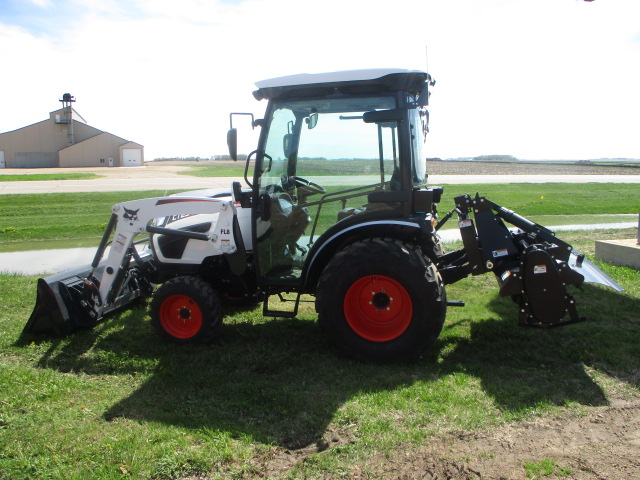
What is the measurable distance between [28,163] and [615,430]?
64.8 meters

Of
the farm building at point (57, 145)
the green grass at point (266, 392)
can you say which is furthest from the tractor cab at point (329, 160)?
the farm building at point (57, 145)

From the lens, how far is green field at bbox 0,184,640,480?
3.27 metres

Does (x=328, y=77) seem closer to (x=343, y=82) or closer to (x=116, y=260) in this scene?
(x=343, y=82)

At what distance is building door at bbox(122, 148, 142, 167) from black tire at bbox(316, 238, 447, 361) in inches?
2362

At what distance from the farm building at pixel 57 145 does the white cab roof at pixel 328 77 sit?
59.0 metres

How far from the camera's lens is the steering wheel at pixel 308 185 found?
16.6 feet

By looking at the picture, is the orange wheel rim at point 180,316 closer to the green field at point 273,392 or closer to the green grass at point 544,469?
the green field at point 273,392

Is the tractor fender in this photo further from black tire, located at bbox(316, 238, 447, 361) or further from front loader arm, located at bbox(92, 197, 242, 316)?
front loader arm, located at bbox(92, 197, 242, 316)

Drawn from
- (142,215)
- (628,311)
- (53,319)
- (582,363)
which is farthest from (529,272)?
(53,319)

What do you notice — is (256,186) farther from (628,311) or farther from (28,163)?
(28,163)

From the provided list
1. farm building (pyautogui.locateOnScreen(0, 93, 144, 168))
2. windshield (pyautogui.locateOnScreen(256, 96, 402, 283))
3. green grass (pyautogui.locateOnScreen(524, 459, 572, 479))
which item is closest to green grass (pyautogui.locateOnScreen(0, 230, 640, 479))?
green grass (pyautogui.locateOnScreen(524, 459, 572, 479))

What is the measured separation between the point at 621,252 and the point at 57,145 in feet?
200

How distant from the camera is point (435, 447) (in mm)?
3332

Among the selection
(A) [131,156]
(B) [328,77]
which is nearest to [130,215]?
(B) [328,77]
